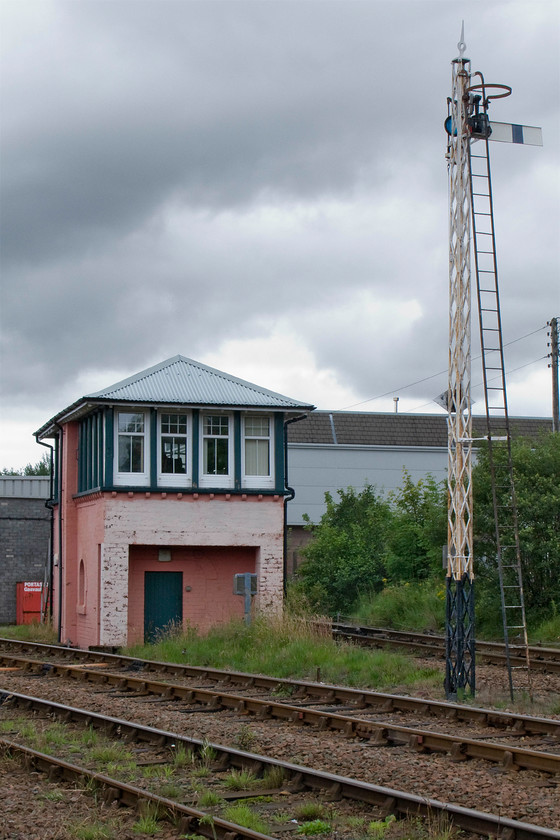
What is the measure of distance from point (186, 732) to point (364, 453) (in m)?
38.2

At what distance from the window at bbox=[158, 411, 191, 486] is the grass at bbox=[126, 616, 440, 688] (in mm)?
4262

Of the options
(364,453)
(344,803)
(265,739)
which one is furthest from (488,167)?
(364,453)

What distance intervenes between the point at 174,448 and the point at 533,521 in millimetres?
9046

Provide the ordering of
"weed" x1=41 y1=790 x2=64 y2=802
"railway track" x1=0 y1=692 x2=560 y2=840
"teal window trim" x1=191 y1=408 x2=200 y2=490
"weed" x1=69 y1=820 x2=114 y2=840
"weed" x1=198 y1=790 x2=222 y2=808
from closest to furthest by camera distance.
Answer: "railway track" x1=0 y1=692 x2=560 y2=840 < "weed" x1=69 y1=820 x2=114 y2=840 < "weed" x1=198 y1=790 x2=222 y2=808 < "weed" x1=41 y1=790 x2=64 y2=802 < "teal window trim" x1=191 y1=408 x2=200 y2=490

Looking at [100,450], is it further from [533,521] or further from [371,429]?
[371,429]

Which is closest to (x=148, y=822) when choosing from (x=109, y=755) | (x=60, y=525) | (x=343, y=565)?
(x=109, y=755)

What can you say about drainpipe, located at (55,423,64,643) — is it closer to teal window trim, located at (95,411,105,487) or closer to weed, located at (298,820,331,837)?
teal window trim, located at (95,411,105,487)

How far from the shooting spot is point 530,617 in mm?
24297

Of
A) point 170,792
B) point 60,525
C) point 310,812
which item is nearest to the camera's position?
point 310,812

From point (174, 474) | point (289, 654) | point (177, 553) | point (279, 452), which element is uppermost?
point (279, 452)

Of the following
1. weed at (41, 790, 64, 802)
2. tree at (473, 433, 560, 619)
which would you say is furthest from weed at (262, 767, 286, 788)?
tree at (473, 433, 560, 619)

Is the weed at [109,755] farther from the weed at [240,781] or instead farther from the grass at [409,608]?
the grass at [409,608]

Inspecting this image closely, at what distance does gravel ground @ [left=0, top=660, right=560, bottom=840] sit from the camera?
857 cm

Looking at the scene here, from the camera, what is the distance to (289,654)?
18797mm
